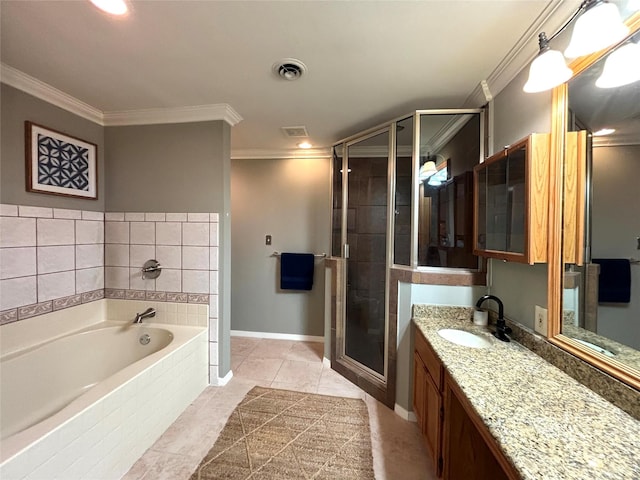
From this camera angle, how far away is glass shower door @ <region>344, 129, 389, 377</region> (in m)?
2.06

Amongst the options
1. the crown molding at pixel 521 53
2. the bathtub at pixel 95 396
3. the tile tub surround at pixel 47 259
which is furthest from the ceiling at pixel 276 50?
the bathtub at pixel 95 396

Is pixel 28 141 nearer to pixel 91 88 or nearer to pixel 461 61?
pixel 91 88

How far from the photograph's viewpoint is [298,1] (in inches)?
40.8

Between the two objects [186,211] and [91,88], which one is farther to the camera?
[186,211]

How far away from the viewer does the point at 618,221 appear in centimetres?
86

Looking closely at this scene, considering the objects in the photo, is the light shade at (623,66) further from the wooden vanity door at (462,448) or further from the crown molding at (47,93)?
the crown molding at (47,93)

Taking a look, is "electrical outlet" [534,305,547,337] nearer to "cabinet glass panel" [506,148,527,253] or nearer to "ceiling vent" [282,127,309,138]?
"cabinet glass panel" [506,148,527,253]

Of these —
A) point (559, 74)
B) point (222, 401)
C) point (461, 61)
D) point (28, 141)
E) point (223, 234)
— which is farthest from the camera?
point (223, 234)

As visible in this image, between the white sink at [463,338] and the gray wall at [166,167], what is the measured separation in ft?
6.15

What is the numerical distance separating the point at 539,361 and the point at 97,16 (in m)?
2.56

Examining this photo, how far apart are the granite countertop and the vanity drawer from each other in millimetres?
103

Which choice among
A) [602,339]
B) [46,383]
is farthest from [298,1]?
[46,383]

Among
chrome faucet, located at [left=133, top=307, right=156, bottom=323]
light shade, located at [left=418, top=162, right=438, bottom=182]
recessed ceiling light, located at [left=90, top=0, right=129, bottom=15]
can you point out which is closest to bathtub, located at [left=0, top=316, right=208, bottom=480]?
chrome faucet, located at [left=133, top=307, right=156, bottom=323]

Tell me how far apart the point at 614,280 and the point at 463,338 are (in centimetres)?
76
